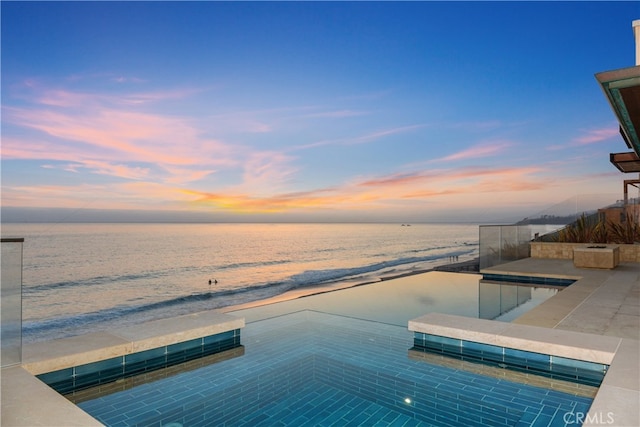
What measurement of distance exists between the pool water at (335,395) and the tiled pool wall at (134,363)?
0.39 meters

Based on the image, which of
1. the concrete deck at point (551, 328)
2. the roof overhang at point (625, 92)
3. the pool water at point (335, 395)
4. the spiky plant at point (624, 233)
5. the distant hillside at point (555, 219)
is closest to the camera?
the concrete deck at point (551, 328)

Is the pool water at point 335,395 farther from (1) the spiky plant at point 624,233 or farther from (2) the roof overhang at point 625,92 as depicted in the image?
(1) the spiky plant at point 624,233

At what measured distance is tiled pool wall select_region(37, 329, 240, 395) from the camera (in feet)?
13.0

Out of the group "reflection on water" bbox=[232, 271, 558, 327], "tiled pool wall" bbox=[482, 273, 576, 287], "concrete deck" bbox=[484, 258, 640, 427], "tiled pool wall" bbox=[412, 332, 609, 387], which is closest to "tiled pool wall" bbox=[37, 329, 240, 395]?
"reflection on water" bbox=[232, 271, 558, 327]

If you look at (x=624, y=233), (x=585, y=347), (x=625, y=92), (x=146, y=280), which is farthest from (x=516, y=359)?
(x=146, y=280)

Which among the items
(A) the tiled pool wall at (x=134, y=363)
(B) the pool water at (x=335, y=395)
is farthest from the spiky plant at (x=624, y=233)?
(A) the tiled pool wall at (x=134, y=363)

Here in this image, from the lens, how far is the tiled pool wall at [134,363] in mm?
3961

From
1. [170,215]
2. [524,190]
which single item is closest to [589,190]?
[524,190]

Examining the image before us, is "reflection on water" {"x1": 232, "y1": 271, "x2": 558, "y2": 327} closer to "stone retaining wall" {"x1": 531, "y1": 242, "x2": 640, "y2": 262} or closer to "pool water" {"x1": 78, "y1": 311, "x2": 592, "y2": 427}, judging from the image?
"pool water" {"x1": 78, "y1": 311, "x2": 592, "y2": 427}

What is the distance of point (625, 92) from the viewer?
163 inches

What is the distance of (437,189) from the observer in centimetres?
2617

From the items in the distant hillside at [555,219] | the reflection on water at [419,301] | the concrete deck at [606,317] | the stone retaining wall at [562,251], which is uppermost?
the distant hillside at [555,219]

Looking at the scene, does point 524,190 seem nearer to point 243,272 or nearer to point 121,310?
point 243,272

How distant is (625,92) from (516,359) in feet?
9.94
